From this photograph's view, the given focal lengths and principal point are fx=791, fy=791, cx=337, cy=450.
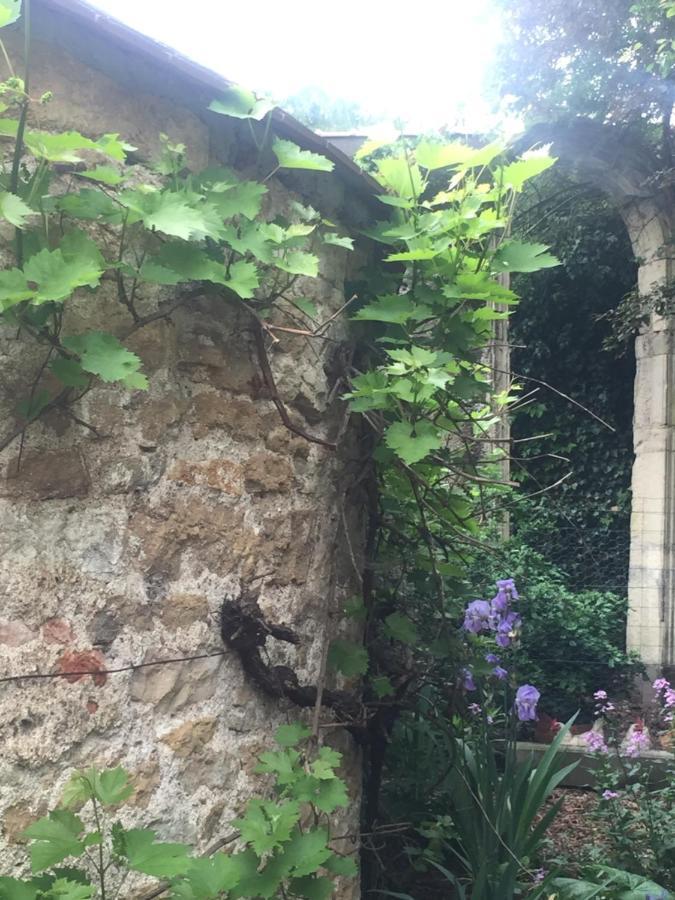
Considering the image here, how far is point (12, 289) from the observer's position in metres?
1.33

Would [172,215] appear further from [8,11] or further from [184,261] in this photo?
[8,11]

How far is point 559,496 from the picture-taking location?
7.98 m

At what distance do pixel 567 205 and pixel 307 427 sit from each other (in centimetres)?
678

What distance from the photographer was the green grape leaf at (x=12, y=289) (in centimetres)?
132

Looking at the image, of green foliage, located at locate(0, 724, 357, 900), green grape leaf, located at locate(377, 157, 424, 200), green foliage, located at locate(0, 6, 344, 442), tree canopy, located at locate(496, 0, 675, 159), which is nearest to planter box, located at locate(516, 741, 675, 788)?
green foliage, located at locate(0, 724, 357, 900)

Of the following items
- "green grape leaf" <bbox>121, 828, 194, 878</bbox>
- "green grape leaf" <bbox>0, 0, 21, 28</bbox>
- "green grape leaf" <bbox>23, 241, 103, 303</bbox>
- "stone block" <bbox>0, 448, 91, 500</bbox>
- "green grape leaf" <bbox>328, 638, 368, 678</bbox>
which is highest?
"green grape leaf" <bbox>0, 0, 21, 28</bbox>

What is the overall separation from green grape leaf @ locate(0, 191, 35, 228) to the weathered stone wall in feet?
0.90

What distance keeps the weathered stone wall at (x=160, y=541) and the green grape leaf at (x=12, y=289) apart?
0.15m

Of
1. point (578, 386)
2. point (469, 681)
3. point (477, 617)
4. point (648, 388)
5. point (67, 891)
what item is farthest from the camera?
point (578, 386)

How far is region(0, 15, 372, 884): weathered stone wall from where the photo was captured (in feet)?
4.83

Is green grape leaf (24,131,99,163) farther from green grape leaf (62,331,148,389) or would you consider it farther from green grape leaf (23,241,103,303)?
green grape leaf (62,331,148,389)

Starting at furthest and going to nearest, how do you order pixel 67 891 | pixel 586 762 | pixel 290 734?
1. pixel 586 762
2. pixel 290 734
3. pixel 67 891

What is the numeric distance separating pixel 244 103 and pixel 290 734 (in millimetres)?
1411

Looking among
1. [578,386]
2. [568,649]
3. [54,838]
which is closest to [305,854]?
[54,838]
